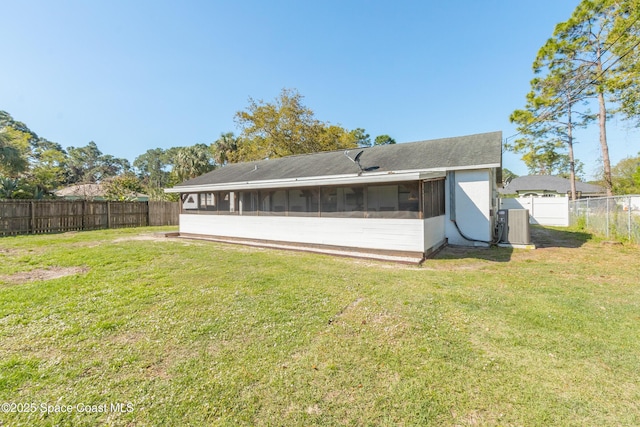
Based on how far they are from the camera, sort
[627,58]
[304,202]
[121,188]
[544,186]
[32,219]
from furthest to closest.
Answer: [121,188]
[544,186]
[32,219]
[627,58]
[304,202]

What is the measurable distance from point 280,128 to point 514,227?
21.4 meters

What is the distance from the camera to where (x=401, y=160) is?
34.4 ft

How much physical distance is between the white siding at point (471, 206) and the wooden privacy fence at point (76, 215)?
727 inches

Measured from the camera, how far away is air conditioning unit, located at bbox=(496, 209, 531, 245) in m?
8.89

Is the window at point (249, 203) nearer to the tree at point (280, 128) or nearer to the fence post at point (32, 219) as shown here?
the fence post at point (32, 219)

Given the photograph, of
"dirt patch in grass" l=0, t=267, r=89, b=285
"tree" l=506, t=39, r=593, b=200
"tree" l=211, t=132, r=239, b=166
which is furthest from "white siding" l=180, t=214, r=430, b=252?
"tree" l=211, t=132, r=239, b=166

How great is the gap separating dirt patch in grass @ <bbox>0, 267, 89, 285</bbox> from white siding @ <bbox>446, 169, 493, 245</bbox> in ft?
36.4

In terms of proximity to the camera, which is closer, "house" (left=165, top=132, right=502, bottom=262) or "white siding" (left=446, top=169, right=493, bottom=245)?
"house" (left=165, top=132, right=502, bottom=262)

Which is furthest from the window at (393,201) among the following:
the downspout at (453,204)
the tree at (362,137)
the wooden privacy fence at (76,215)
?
the tree at (362,137)

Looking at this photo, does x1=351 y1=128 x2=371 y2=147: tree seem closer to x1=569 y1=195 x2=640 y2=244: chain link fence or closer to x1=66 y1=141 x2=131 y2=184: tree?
x1=569 y1=195 x2=640 y2=244: chain link fence

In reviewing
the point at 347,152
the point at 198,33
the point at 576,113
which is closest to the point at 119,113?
the point at 198,33

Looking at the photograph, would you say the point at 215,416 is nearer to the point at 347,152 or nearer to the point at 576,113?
the point at 347,152

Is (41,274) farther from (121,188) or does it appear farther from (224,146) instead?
(121,188)

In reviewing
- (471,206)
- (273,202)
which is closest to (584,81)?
(471,206)
